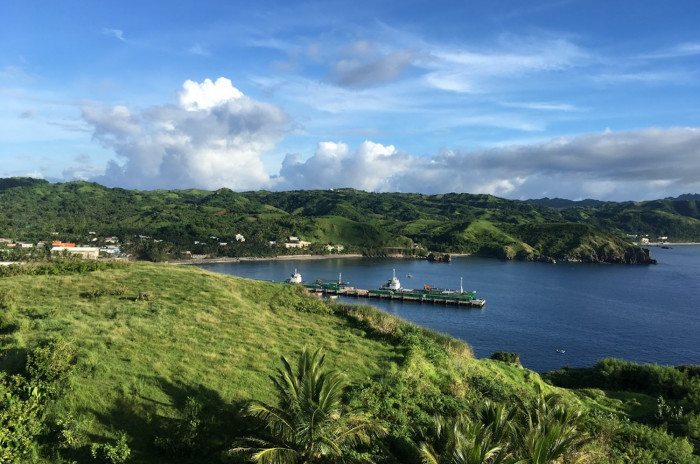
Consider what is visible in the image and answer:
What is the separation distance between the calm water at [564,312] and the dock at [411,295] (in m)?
3.54

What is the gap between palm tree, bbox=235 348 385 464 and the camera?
1224cm

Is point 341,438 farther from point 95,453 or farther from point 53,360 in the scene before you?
point 53,360

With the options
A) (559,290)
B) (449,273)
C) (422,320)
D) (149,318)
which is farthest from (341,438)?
(449,273)

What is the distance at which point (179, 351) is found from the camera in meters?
20.5

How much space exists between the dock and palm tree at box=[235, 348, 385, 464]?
4207 inches

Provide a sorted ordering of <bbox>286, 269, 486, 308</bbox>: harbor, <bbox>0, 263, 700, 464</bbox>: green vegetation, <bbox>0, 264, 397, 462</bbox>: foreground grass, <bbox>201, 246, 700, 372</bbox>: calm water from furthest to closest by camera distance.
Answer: <bbox>286, 269, 486, 308</bbox>: harbor
<bbox>201, 246, 700, 372</bbox>: calm water
<bbox>0, 264, 397, 462</bbox>: foreground grass
<bbox>0, 263, 700, 464</bbox>: green vegetation

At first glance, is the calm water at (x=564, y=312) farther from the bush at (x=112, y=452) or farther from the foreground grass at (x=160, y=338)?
the bush at (x=112, y=452)

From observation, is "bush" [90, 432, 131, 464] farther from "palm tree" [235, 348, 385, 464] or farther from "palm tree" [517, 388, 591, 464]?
"palm tree" [517, 388, 591, 464]

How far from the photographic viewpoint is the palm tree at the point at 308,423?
40.2 ft

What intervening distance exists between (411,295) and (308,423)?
376 ft

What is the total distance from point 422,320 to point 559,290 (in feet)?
215

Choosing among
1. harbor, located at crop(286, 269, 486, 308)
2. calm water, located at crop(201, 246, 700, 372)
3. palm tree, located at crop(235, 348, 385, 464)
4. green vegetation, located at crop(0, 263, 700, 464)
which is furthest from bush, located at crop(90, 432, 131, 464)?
harbor, located at crop(286, 269, 486, 308)

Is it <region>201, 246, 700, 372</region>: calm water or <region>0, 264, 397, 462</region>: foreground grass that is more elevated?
<region>0, 264, 397, 462</region>: foreground grass

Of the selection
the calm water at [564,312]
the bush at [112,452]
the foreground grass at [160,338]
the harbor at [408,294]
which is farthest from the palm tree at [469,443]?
the harbor at [408,294]
